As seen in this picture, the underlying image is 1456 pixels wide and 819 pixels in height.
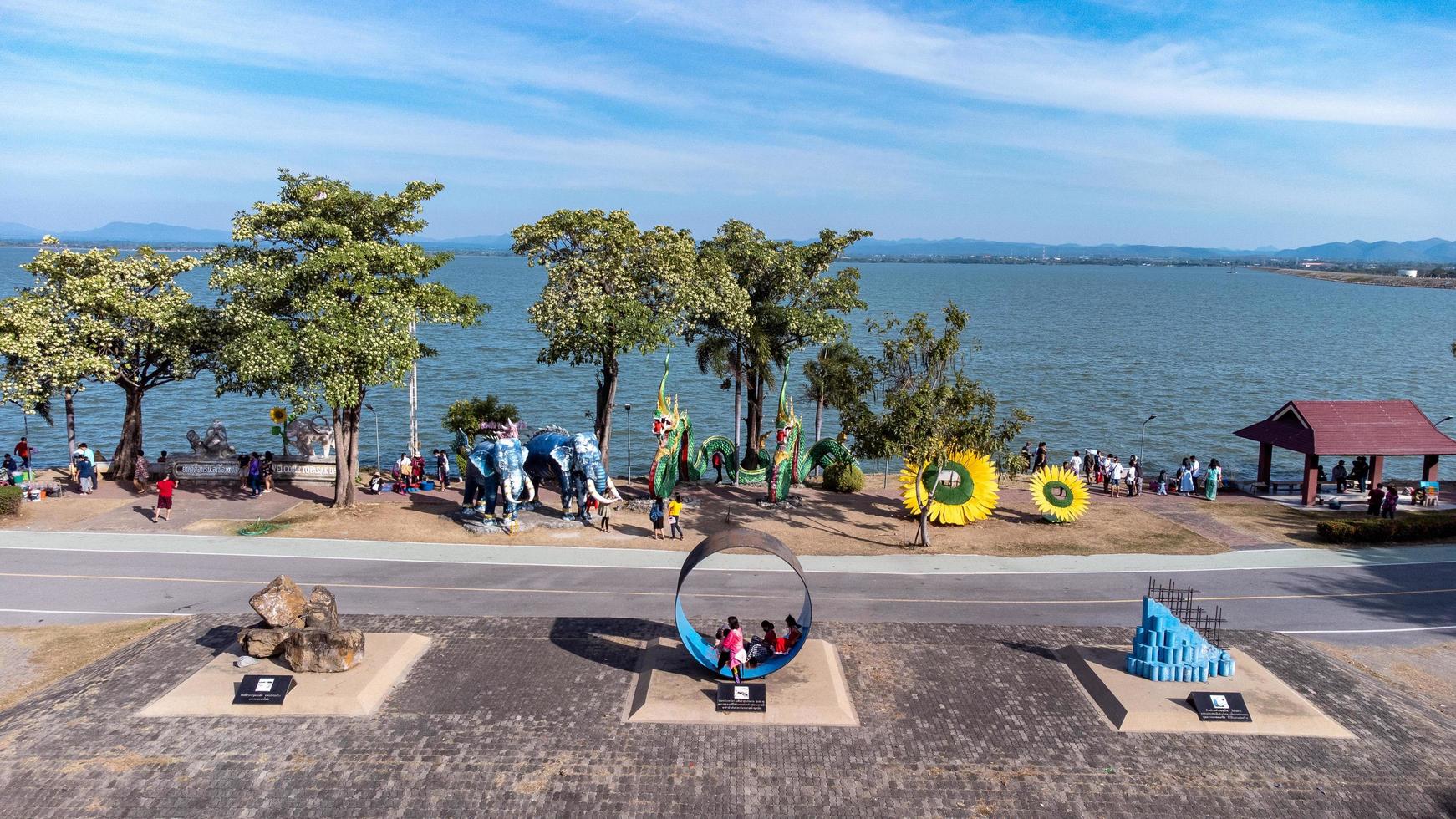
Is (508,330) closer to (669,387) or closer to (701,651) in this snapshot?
(669,387)

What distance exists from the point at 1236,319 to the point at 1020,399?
9661 centimetres

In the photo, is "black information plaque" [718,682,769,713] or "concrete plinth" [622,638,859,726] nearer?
"concrete plinth" [622,638,859,726]

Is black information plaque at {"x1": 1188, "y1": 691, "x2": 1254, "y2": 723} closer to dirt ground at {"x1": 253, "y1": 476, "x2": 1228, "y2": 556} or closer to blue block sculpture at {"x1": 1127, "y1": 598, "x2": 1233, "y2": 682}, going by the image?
blue block sculpture at {"x1": 1127, "y1": 598, "x2": 1233, "y2": 682}

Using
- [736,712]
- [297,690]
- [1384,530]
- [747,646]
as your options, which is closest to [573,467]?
[747,646]

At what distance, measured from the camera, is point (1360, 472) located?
3878 cm

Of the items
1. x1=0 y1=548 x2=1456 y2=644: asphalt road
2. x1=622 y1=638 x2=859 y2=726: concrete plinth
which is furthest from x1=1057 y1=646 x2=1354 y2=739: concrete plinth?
x1=622 y1=638 x2=859 y2=726: concrete plinth

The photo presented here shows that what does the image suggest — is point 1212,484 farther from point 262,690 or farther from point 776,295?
point 262,690

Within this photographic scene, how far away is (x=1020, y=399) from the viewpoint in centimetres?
7031

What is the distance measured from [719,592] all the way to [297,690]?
10.6 meters

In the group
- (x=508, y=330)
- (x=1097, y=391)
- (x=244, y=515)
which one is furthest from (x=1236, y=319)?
(x=244, y=515)

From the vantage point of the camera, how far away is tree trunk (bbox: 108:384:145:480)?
35.9 m

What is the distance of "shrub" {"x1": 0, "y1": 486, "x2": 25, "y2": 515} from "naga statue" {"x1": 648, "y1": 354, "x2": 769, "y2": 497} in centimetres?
2032

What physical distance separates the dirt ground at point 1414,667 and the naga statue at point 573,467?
66.0 ft

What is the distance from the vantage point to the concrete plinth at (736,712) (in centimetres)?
1770
